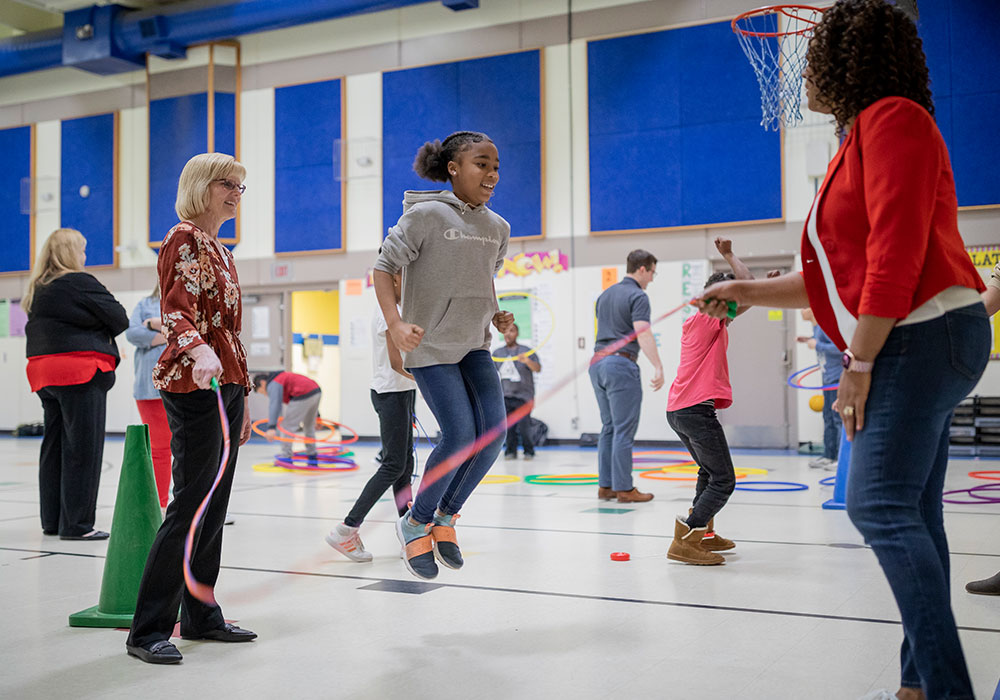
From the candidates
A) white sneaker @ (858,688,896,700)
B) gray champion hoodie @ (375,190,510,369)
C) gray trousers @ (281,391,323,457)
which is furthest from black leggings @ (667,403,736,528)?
gray trousers @ (281,391,323,457)

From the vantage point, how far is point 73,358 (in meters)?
5.18

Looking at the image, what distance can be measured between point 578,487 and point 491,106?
279 inches

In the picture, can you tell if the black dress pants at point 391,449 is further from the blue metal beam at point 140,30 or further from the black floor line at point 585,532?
the blue metal beam at point 140,30

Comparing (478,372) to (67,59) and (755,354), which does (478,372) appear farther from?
(67,59)

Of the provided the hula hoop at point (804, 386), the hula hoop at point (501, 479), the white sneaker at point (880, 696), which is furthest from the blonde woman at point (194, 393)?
the hula hoop at point (501, 479)

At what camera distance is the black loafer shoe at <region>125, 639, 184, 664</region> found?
2.79 metres

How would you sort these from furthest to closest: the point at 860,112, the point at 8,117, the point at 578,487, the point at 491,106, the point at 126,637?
the point at 8,117 < the point at 491,106 < the point at 578,487 < the point at 126,637 < the point at 860,112

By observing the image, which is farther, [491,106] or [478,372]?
[491,106]

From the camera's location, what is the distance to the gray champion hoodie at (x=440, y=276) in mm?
3266

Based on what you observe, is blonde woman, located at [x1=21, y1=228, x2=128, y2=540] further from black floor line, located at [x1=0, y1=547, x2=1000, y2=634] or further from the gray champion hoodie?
the gray champion hoodie

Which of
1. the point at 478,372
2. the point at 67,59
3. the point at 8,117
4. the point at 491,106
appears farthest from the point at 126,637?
the point at 8,117

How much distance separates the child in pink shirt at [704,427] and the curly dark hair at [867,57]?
7.65 feet

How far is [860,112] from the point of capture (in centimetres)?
206

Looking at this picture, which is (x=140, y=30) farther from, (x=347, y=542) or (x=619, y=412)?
(x=347, y=542)
